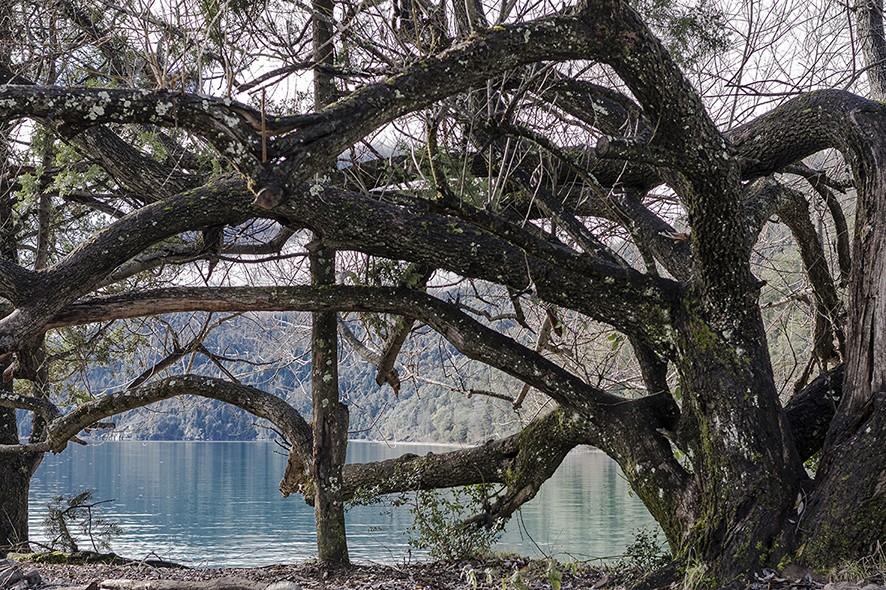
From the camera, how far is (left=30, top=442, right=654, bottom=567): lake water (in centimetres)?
1672

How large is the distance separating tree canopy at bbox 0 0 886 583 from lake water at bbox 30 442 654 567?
1.70m

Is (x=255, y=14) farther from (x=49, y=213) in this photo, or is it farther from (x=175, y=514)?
(x=175, y=514)

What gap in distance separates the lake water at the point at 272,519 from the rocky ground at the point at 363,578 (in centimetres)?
55

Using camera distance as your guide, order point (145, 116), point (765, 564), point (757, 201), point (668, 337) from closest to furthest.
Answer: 1. point (145, 116)
2. point (765, 564)
3. point (668, 337)
4. point (757, 201)

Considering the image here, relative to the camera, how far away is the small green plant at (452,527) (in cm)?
738

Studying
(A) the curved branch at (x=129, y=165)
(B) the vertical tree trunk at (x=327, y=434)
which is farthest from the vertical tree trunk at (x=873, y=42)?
(A) the curved branch at (x=129, y=165)

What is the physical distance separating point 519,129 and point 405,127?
2395 millimetres

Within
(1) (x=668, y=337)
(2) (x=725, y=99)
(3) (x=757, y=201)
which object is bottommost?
(1) (x=668, y=337)

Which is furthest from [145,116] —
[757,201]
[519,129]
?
[757,201]

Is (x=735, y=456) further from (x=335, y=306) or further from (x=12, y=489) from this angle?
(x=12, y=489)

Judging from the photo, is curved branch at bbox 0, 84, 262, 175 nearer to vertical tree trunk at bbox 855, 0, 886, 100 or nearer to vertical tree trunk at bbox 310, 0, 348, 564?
vertical tree trunk at bbox 310, 0, 348, 564

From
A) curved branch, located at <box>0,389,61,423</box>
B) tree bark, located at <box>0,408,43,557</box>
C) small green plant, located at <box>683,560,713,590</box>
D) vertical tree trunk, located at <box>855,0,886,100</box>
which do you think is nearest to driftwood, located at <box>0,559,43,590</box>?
curved branch, located at <box>0,389,61,423</box>

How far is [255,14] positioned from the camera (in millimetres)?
6832

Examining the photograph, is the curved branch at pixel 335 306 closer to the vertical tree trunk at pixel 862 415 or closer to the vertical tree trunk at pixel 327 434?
the vertical tree trunk at pixel 327 434
